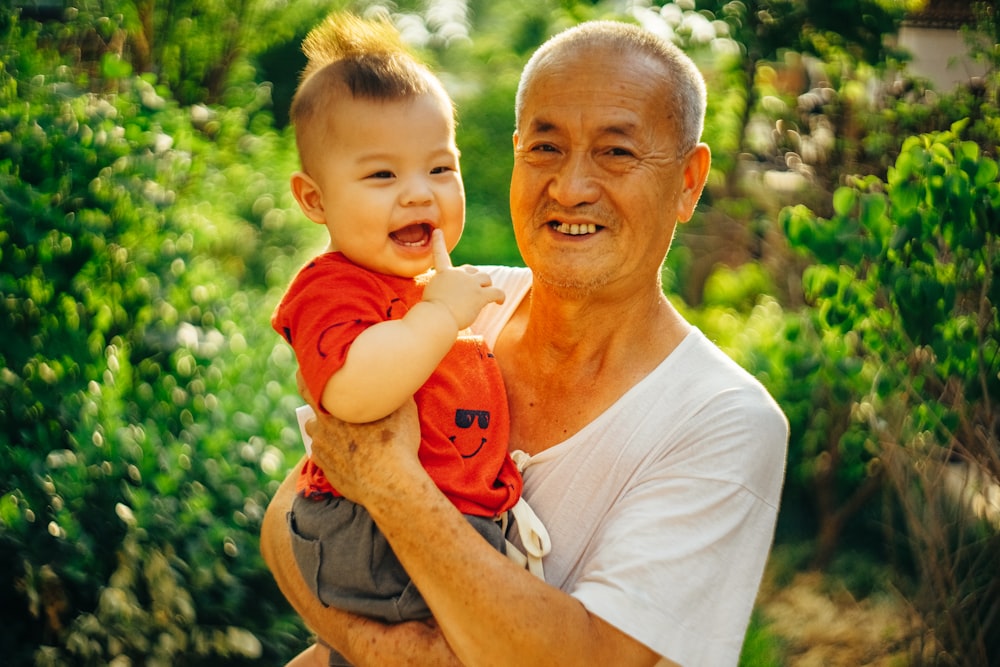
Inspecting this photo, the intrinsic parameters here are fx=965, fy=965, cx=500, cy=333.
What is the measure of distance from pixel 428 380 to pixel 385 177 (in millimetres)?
440

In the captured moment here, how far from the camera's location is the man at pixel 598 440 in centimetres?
182

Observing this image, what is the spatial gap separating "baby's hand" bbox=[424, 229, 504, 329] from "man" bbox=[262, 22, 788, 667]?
0.27m

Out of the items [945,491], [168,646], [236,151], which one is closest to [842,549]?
[945,491]

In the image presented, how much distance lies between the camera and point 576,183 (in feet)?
7.48

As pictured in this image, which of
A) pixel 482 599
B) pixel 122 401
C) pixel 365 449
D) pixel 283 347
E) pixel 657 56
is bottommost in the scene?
pixel 283 347

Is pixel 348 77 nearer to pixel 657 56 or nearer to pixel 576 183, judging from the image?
pixel 576 183

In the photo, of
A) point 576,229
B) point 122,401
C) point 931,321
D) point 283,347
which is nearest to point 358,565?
point 576,229

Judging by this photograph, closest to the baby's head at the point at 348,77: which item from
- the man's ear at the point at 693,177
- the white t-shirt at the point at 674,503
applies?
the man's ear at the point at 693,177

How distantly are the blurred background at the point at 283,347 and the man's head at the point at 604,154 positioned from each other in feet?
3.97

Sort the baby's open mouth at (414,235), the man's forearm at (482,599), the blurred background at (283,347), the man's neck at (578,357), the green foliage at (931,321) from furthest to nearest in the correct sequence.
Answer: the blurred background at (283,347) < the green foliage at (931,321) < the man's neck at (578,357) < the baby's open mouth at (414,235) < the man's forearm at (482,599)

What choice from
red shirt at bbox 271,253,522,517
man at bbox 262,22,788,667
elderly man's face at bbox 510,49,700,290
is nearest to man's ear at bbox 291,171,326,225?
red shirt at bbox 271,253,522,517

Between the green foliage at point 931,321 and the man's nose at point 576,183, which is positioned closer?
the man's nose at point 576,183

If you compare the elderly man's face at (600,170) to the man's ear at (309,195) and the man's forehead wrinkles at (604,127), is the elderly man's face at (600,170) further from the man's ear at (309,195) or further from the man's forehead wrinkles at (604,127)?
the man's ear at (309,195)

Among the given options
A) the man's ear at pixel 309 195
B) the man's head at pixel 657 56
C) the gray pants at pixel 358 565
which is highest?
the man's head at pixel 657 56
